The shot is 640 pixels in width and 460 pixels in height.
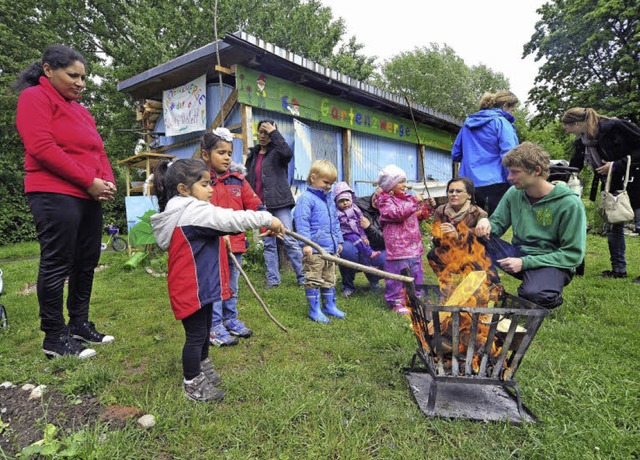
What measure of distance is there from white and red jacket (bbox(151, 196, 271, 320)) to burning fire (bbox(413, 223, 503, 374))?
1.40 metres

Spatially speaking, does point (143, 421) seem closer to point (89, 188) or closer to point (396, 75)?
point (89, 188)

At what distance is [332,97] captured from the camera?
27.0 ft

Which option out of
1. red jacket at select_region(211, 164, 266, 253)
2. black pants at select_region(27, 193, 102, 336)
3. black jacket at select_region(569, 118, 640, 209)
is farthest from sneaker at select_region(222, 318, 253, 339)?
black jacket at select_region(569, 118, 640, 209)

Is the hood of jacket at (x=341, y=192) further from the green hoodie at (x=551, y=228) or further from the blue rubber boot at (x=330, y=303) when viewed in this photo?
the green hoodie at (x=551, y=228)

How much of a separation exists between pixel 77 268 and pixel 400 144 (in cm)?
946

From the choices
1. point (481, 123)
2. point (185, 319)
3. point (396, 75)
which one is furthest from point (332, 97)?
point (396, 75)

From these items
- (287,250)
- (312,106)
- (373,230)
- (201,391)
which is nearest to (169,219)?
(201,391)

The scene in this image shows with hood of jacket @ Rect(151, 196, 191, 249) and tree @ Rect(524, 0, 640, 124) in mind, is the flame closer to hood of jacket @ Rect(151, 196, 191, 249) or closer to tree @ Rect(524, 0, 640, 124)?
hood of jacket @ Rect(151, 196, 191, 249)

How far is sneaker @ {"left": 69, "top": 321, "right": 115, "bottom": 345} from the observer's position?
320cm

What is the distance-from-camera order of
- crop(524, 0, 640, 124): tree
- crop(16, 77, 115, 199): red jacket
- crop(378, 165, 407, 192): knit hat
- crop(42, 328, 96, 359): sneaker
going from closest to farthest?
crop(16, 77, 115, 199): red jacket, crop(42, 328, 96, 359): sneaker, crop(378, 165, 407, 192): knit hat, crop(524, 0, 640, 124): tree

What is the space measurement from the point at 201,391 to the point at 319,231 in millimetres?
2147

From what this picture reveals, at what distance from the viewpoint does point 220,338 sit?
319 cm

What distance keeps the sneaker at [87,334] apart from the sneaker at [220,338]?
0.97 meters

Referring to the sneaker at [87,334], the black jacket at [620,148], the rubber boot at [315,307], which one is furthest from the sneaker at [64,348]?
the black jacket at [620,148]
